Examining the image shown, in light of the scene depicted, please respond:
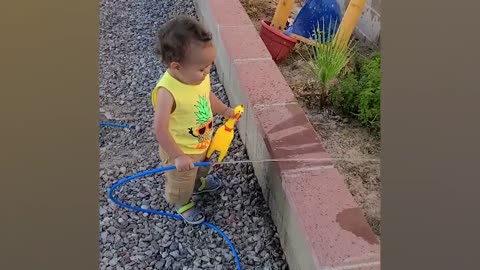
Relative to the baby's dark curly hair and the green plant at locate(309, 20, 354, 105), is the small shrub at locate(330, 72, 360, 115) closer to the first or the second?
the green plant at locate(309, 20, 354, 105)

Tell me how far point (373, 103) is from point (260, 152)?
23.1 inches

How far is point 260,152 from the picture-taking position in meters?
2.73

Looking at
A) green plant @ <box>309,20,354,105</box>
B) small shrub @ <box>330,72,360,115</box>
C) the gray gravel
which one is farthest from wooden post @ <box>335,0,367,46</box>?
the gray gravel

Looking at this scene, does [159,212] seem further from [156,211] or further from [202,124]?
[202,124]

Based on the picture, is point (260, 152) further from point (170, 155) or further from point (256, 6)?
point (256, 6)

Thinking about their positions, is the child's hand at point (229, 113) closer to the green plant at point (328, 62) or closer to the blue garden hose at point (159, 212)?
the blue garden hose at point (159, 212)

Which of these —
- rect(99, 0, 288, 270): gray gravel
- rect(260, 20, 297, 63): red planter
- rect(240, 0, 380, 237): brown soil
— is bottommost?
rect(99, 0, 288, 270): gray gravel

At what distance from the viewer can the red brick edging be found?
82.7 inches

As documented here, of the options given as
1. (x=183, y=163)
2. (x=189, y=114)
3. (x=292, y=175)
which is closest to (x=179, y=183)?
(x=183, y=163)

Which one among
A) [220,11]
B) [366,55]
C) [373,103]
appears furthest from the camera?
[220,11]

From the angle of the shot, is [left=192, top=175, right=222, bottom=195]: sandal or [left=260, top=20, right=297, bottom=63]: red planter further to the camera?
[left=260, top=20, right=297, bottom=63]: red planter

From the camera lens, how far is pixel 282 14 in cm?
374

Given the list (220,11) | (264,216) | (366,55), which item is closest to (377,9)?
(366,55)

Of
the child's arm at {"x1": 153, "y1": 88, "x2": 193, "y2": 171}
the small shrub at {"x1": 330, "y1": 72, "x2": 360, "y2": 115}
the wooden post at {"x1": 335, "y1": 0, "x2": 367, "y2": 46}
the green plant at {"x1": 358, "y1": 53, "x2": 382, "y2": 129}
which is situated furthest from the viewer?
the wooden post at {"x1": 335, "y1": 0, "x2": 367, "y2": 46}
